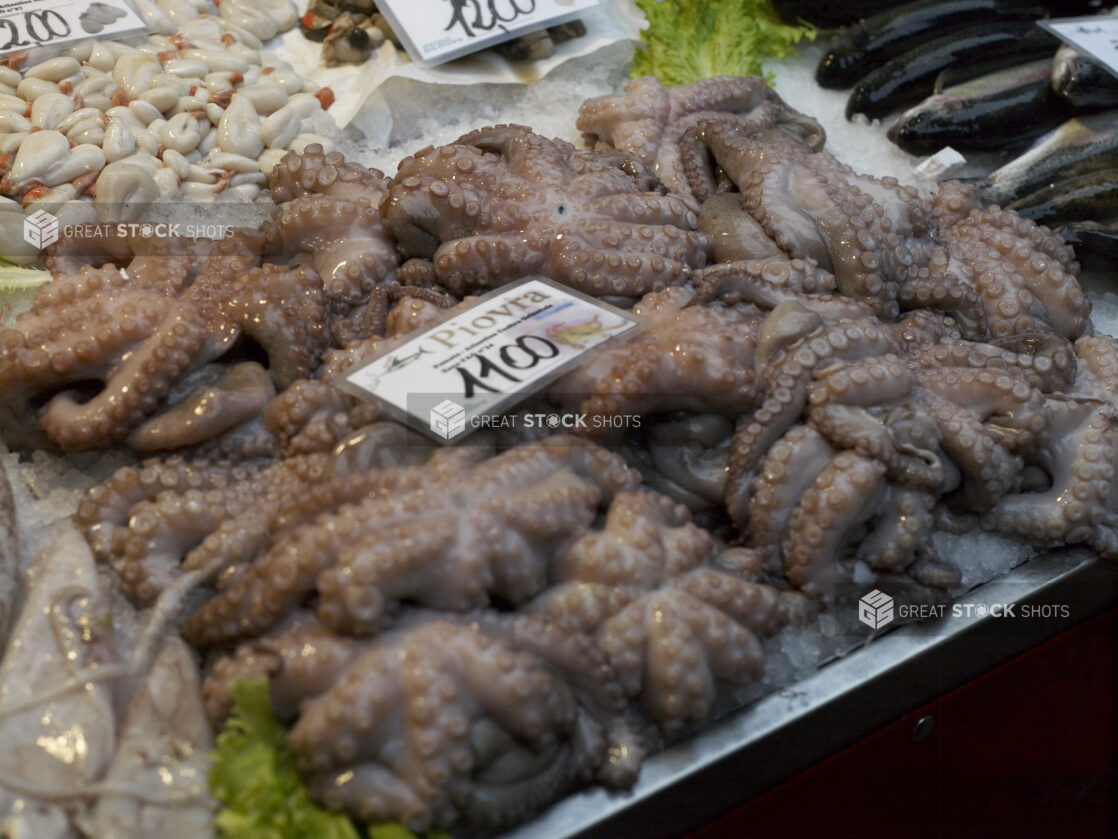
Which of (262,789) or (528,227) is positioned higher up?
(528,227)

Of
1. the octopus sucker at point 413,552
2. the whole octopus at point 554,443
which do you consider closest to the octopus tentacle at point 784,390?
the whole octopus at point 554,443

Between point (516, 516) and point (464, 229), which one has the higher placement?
point (464, 229)

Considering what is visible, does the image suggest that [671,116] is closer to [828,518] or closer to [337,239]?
[337,239]

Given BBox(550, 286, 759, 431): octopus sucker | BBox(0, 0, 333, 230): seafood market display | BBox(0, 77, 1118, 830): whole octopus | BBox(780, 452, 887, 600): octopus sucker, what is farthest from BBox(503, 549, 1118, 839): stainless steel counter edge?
BBox(0, 0, 333, 230): seafood market display

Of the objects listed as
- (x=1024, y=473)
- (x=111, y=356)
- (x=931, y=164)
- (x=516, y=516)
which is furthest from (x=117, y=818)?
(x=931, y=164)

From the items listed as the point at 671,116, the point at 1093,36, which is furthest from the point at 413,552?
the point at 1093,36

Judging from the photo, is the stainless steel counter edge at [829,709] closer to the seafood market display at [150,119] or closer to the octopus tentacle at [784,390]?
the octopus tentacle at [784,390]

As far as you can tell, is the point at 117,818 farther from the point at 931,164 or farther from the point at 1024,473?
the point at 931,164
